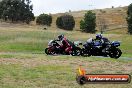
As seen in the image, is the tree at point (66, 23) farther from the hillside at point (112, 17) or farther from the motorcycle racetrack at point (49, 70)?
the motorcycle racetrack at point (49, 70)

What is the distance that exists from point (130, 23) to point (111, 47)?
80.6 metres

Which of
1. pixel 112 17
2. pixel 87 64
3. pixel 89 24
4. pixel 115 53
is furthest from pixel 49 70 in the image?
pixel 112 17

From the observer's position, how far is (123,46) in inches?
2023

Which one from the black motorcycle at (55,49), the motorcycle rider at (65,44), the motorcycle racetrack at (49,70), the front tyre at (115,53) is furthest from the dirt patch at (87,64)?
the black motorcycle at (55,49)

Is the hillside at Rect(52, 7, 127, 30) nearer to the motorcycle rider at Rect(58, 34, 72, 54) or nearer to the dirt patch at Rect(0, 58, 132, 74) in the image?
the motorcycle rider at Rect(58, 34, 72, 54)

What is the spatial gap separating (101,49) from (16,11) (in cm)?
9413

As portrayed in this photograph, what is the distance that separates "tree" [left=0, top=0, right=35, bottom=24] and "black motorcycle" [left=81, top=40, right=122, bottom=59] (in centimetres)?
9119

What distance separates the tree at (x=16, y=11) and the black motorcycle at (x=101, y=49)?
91194 mm

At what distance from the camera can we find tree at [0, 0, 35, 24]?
397 feet

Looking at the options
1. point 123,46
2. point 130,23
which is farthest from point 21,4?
point 123,46

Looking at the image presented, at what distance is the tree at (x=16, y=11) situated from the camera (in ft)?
397

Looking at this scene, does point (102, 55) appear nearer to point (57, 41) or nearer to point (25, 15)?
point (57, 41)

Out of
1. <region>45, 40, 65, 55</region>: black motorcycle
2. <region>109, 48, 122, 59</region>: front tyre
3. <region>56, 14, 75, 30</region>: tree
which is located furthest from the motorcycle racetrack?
<region>56, 14, 75, 30</region>: tree

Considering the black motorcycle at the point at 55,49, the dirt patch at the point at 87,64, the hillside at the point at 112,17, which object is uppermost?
the dirt patch at the point at 87,64
